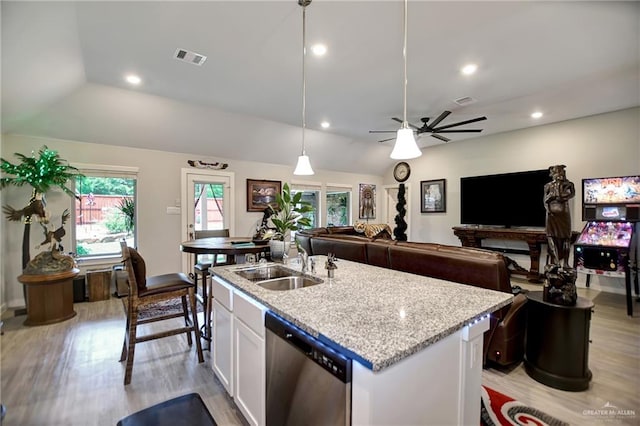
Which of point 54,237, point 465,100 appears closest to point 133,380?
point 54,237

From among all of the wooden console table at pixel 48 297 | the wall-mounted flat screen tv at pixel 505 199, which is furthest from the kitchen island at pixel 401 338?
the wall-mounted flat screen tv at pixel 505 199

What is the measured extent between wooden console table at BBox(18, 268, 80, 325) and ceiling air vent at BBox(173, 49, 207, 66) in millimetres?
2976

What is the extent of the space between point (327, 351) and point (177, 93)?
164 inches

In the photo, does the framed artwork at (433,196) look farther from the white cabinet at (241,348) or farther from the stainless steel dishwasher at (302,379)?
the stainless steel dishwasher at (302,379)

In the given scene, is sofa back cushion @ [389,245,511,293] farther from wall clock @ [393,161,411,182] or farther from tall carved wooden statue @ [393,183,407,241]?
wall clock @ [393,161,411,182]

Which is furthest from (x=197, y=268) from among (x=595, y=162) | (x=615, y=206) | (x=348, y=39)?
(x=595, y=162)

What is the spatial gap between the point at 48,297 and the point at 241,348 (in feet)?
10.6

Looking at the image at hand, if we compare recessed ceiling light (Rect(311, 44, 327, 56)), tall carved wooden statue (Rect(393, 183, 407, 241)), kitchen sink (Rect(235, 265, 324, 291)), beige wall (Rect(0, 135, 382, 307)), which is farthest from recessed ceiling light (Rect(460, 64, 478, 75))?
tall carved wooden statue (Rect(393, 183, 407, 241))

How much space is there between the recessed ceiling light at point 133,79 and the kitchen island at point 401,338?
10.5 ft

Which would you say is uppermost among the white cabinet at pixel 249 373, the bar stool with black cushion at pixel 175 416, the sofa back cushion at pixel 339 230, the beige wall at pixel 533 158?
the beige wall at pixel 533 158

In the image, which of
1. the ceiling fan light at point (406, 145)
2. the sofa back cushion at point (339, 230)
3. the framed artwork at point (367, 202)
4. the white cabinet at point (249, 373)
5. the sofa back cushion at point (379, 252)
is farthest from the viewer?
the framed artwork at point (367, 202)

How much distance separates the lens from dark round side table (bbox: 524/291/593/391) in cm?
208

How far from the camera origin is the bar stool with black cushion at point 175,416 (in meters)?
1.57

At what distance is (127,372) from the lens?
2217 millimetres
